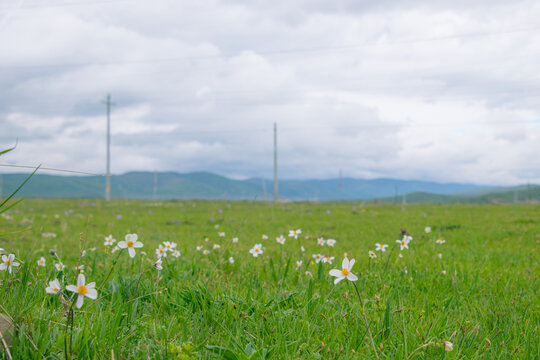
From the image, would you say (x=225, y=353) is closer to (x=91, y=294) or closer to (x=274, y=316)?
(x=274, y=316)

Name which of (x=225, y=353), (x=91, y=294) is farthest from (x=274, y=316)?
(x=91, y=294)

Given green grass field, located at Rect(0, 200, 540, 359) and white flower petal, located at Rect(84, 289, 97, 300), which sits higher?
white flower petal, located at Rect(84, 289, 97, 300)

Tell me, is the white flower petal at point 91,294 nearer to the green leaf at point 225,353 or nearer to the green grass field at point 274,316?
the green grass field at point 274,316

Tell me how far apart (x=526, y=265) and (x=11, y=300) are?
19.6ft

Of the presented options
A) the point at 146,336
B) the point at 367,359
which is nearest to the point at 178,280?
the point at 146,336

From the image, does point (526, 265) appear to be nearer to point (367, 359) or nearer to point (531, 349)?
point (531, 349)

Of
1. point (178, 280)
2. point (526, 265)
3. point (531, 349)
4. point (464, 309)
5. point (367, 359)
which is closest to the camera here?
point (367, 359)

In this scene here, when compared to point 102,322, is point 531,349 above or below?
→ below

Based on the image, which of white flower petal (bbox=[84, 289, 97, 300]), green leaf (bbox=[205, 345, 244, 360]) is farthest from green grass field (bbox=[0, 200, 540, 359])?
white flower petal (bbox=[84, 289, 97, 300])

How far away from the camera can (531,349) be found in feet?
8.95

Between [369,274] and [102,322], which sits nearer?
[102,322]

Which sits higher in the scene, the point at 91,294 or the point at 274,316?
the point at 91,294

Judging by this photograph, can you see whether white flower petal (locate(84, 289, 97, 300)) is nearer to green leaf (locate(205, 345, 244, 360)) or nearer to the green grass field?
the green grass field

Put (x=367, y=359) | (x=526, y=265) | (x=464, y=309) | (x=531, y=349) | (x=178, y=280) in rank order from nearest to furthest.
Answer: (x=367, y=359) < (x=531, y=349) < (x=464, y=309) < (x=178, y=280) < (x=526, y=265)
